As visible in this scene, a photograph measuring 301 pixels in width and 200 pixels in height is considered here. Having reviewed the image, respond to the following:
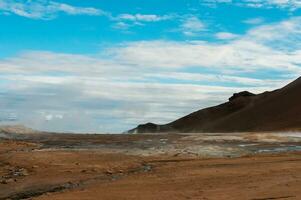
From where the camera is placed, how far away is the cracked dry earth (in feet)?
A: 49.5

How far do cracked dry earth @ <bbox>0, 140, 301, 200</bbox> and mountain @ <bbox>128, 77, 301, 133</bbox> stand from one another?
53.0 m

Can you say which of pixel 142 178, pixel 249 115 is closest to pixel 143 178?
pixel 142 178

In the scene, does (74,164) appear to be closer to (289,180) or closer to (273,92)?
(289,180)

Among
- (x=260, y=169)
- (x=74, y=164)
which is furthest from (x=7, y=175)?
(x=260, y=169)

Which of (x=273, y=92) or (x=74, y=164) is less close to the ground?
(x=273, y=92)

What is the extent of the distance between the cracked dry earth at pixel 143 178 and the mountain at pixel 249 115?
5300 centimetres

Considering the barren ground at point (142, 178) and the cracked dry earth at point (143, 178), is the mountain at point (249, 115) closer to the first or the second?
the barren ground at point (142, 178)

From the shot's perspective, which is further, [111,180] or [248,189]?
[111,180]

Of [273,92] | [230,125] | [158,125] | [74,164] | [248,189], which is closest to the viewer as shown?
[248,189]

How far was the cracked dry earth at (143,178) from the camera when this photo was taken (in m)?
15.1

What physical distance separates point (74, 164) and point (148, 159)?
160 inches

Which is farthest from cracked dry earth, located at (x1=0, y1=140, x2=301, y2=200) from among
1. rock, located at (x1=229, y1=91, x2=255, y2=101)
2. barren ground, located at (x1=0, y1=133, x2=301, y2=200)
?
rock, located at (x1=229, y1=91, x2=255, y2=101)

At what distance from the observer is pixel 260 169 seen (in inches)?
803

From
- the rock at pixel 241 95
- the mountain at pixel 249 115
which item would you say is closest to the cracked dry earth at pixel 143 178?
the mountain at pixel 249 115
